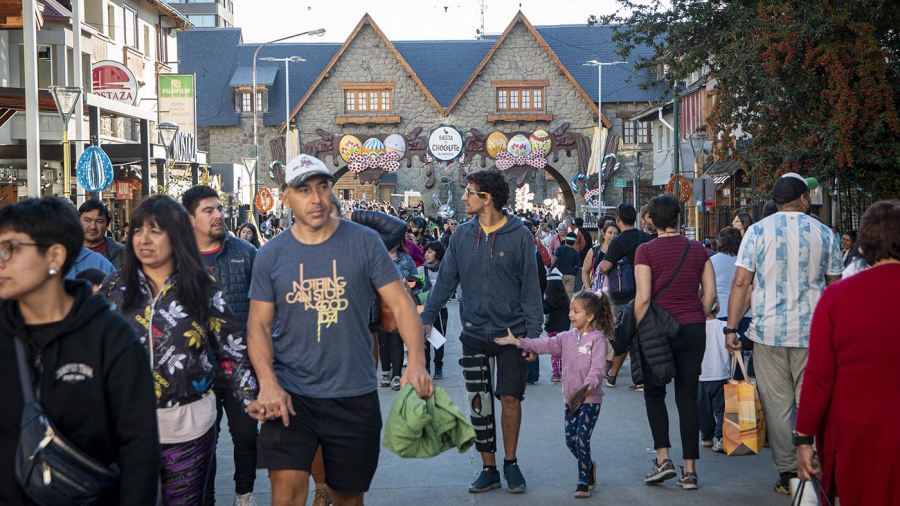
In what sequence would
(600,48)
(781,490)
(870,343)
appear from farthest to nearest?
(600,48), (781,490), (870,343)

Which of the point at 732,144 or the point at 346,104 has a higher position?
the point at 346,104

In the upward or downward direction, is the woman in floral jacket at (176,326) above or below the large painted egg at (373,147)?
below

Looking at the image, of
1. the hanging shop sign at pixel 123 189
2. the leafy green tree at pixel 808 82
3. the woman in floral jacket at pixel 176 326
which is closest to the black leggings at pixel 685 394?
the woman in floral jacket at pixel 176 326

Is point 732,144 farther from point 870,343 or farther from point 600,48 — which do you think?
point 600,48

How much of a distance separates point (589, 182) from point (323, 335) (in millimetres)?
44142

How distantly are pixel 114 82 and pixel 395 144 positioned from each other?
19826 mm

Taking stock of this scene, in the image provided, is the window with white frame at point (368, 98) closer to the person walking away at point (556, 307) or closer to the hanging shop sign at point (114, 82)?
the hanging shop sign at point (114, 82)

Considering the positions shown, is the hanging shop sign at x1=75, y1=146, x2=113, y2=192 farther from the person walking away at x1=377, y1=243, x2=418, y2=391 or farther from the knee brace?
the knee brace

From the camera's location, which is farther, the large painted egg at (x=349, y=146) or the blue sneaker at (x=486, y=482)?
the large painted egg at (x=349, y=146)

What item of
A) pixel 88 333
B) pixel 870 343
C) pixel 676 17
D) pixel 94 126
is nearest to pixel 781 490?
pixel 870 343

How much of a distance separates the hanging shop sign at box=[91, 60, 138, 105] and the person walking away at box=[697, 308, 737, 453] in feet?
68.7

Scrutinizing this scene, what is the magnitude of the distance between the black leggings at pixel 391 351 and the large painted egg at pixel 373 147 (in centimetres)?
3437

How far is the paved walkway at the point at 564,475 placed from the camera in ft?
21.9

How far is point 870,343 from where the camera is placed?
160 inches
